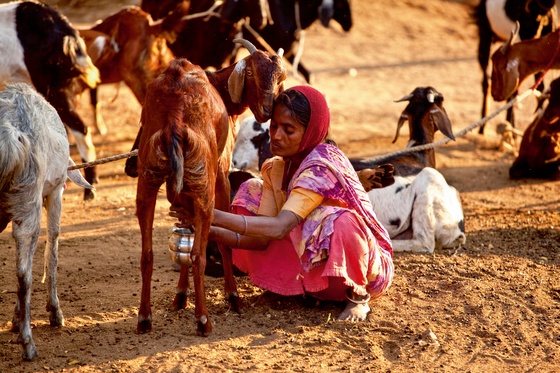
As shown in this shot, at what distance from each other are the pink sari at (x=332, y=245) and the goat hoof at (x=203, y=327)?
61 centimetres

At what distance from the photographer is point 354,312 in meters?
4.69

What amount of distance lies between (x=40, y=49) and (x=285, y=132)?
141 inches

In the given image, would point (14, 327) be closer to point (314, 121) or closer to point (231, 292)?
point (231, 292)

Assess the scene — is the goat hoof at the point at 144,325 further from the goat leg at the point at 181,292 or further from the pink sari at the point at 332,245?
the pink sari at the point at 332,245

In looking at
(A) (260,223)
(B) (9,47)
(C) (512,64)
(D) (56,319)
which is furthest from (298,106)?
(C) (512,64)

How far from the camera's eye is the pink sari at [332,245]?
453cm

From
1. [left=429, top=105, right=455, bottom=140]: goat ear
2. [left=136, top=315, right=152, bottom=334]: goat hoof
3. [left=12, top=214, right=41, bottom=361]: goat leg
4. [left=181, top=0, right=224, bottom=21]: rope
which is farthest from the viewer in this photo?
[left=181, top=0, right=224, bottom=21]: rope

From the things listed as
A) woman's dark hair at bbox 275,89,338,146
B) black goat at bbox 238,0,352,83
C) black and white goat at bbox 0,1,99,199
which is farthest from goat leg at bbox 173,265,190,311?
black goat at bbox 238,0,352,83

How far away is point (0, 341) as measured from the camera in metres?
4.25

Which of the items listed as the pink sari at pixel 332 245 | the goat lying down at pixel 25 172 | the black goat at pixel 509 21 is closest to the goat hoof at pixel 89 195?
the pink sari at pixel 332 245

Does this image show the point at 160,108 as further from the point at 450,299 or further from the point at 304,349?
the point at 450,299

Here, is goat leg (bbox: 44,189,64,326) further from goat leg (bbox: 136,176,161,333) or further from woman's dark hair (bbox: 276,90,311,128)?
woman's dark hair (bbox: 276,90,311,128)

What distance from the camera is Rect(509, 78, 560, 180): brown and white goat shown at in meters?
8.09

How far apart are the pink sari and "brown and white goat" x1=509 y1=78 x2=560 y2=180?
4.02 metres
